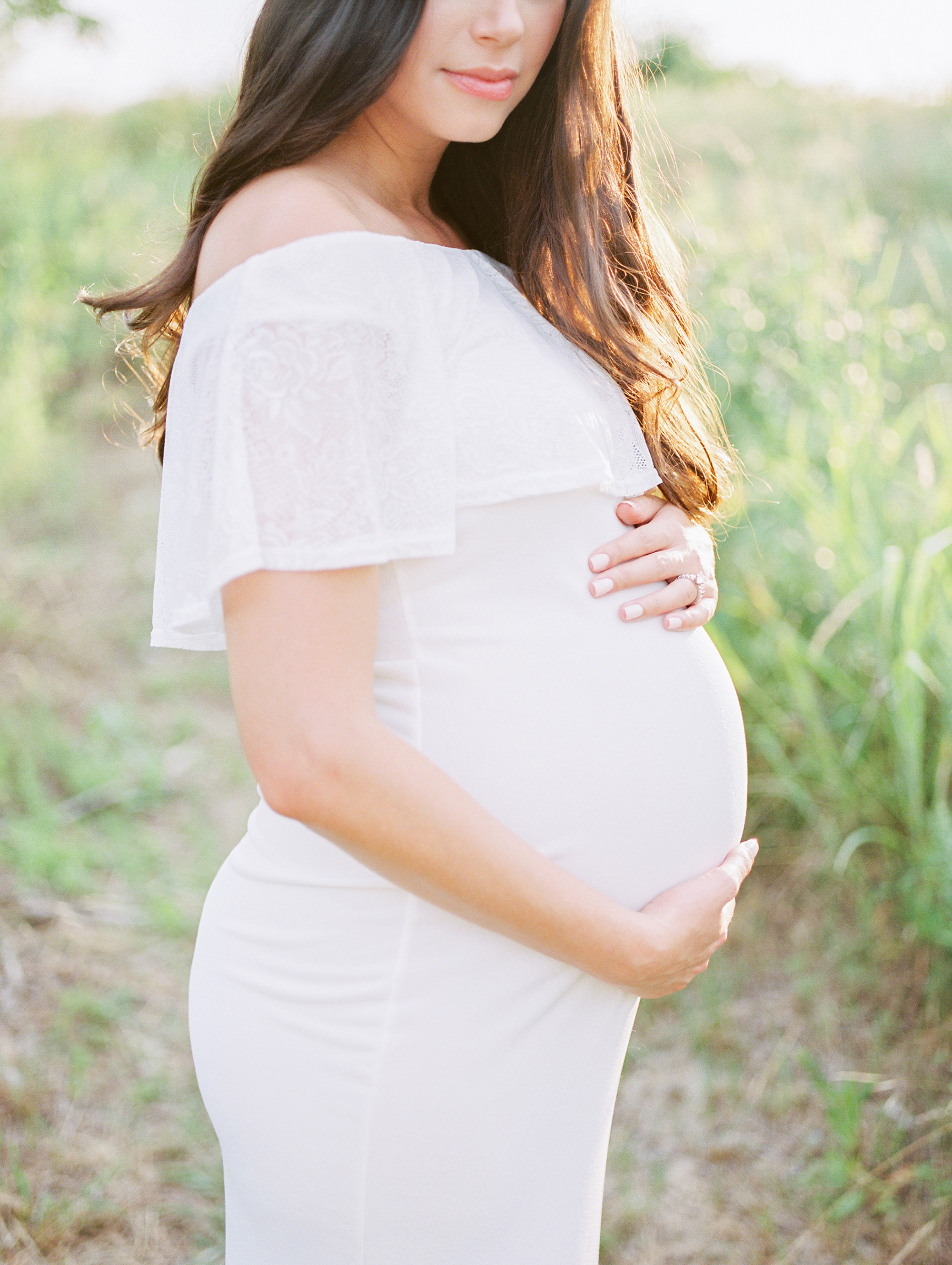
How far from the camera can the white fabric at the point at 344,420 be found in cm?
85

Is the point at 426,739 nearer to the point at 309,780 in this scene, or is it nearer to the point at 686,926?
the point at 309,780

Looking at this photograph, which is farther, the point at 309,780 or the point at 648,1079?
the point at 648,1079

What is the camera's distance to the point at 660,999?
258cm

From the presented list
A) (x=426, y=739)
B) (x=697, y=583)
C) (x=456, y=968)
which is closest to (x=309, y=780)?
(x=426, y=739)

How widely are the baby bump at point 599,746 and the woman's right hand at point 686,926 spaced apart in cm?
3

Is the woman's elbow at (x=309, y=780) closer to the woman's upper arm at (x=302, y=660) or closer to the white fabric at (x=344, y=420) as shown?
the woman's upper arm at (x=302, y=660)

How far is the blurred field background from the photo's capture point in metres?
2.05

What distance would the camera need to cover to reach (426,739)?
1.01 m

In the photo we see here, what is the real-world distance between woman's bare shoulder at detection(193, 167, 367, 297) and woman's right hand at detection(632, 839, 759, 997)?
0.76 m

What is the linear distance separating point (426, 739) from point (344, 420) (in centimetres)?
33

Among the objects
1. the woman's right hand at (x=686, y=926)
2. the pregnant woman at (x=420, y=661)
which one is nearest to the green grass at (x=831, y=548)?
the pregnant woman at (x=420, y=661)

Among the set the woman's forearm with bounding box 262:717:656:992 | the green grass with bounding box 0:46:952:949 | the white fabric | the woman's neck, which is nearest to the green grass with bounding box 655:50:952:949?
the green grass with bounding box 0:46:952:949

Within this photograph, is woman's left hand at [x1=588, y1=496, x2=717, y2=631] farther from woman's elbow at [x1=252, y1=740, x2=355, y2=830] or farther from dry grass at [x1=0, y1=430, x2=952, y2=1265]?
dry grass at [x1=0, y1=430, x2=952, y2=1265]

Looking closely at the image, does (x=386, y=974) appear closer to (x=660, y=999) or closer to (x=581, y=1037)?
(x=581, y=1037)
